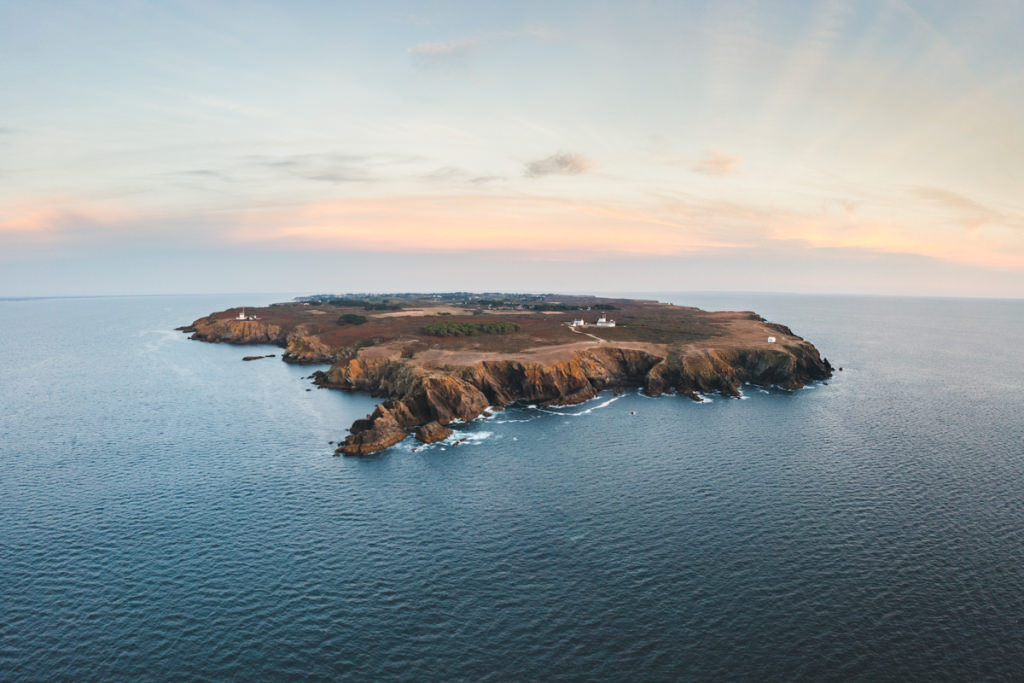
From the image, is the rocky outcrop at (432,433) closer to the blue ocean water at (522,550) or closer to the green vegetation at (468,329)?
the blue ocean water at (522,550)

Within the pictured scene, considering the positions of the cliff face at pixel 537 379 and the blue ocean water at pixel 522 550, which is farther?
the cliff face at pixel 537 379

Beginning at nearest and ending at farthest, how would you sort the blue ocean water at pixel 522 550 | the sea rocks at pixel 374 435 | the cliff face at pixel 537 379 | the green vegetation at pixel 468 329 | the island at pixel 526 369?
1. the blue ocean water at pixel 522 550
2. the sea rocks at pixel 374 435
3. the cliff face at pixel 537 379
4. the island at pixel 526 369
5. the green vegetation at pixel 468 329

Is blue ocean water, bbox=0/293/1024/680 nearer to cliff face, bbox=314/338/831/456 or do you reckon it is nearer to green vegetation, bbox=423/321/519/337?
cliff face, bbox=314/338/831/456

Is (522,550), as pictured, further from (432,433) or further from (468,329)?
(468,329)

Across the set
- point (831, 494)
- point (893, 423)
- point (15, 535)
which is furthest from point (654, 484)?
point (15, 535)

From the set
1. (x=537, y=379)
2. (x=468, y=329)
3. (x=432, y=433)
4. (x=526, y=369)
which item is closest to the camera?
(x=432, y=433)

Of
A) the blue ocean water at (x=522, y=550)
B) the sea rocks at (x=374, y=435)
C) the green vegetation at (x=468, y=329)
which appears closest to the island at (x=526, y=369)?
the sea rocks at (x=374, y=435)

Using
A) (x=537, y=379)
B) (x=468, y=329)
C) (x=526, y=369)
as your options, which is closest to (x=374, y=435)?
(x=526, y=369)

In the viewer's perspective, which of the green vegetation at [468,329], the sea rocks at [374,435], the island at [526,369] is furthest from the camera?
the green vegetation at [468,329]

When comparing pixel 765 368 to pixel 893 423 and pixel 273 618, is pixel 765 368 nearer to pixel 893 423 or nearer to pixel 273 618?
pixel 893 423
